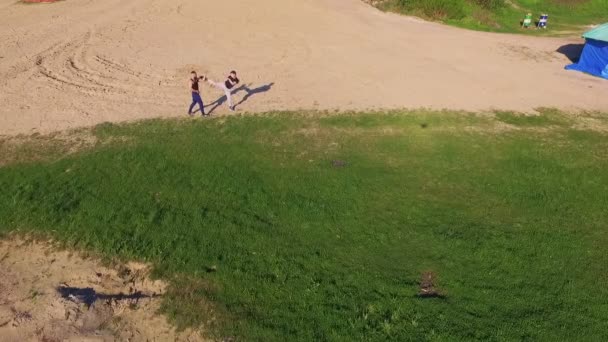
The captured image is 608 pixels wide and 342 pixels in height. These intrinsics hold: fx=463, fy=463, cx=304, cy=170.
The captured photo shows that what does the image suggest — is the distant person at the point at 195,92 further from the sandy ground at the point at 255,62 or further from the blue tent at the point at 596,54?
the blue tent at the point at 596,54

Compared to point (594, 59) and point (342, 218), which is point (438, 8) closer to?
point (594, 59)

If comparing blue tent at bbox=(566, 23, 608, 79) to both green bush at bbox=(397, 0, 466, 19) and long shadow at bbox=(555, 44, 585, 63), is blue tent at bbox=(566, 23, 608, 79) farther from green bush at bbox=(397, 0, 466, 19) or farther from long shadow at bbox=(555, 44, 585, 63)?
green bush at bbox=(397, 0, 466, 19)

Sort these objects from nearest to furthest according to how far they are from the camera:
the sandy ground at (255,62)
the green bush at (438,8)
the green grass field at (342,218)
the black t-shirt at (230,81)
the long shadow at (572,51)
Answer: the green grass field at (342,218)
the black t-shirt at (230,81)
the sandy ground at (255,62)
the long shadow at (572,51)
the green bush at (438,8)

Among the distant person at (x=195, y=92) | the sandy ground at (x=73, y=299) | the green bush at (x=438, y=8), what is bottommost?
the sandy ground at (x=73, y=299)

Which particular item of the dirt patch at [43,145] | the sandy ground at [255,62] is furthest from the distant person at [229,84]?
the dirt patch at [43,145]

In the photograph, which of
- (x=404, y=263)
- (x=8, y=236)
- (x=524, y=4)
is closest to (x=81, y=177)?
(x=8, y=236)

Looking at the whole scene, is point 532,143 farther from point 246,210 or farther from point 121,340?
point 121,340
